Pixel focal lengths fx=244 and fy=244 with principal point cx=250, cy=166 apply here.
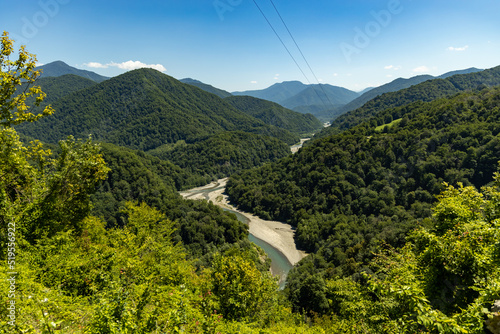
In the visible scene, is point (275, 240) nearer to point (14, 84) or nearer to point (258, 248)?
point (258, 248)

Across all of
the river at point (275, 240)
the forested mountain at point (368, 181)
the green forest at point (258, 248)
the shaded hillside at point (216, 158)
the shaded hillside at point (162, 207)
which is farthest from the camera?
the shaded hillside at point (216, 158)

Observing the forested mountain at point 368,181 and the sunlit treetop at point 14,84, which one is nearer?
the sunlit treetop at point 14,84

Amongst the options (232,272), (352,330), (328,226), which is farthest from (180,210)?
(352,330)

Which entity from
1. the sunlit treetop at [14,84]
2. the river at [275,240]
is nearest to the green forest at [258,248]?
the sunlit treetop at [14,84]

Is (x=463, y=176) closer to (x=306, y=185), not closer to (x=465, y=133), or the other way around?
(x=465, y=133)

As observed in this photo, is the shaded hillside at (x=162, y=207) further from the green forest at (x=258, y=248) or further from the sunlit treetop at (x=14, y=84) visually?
the sunlit treetop at (x=14, y=84)

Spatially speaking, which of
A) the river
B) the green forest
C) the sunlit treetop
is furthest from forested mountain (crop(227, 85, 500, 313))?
the sunlit treetop

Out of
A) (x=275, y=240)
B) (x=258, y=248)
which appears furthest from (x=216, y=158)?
(x=258, y=248)
